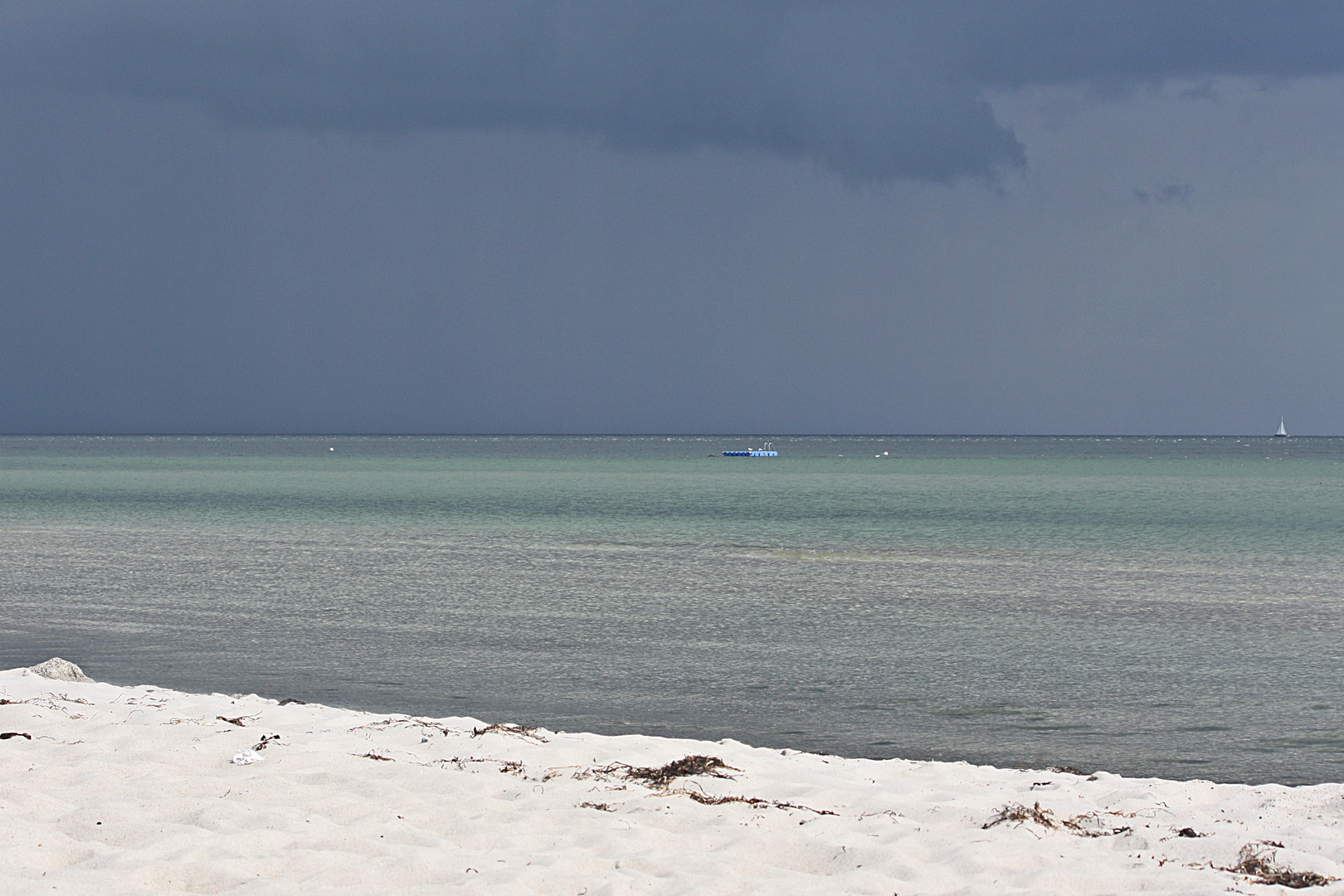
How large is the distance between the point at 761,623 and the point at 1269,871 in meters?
12.8

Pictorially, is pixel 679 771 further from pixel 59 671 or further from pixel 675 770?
pixel 59 671

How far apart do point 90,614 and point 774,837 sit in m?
16.6

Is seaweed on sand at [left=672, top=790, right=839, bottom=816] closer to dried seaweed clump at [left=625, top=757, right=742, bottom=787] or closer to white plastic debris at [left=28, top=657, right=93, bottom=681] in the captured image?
dried seaweed clump at [left=625, top=757, right=742, bottom=787]

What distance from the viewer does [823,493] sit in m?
65.4

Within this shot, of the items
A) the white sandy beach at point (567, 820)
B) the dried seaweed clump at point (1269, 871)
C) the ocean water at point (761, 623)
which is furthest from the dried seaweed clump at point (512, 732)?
the dried seaweed clump at point (1269, 871)

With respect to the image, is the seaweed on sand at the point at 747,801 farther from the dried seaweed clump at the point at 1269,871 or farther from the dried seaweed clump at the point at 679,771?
the dried seaweed clump at the point at 1269,871

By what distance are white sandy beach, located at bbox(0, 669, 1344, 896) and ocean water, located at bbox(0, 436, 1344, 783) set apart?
2.17m

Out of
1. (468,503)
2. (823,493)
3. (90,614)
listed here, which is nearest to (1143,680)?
(90,614)

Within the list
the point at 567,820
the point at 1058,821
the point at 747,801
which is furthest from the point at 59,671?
the point at 1058,821

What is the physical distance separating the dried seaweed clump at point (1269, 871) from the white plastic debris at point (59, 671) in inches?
A: 482

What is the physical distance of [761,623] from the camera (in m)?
19.3

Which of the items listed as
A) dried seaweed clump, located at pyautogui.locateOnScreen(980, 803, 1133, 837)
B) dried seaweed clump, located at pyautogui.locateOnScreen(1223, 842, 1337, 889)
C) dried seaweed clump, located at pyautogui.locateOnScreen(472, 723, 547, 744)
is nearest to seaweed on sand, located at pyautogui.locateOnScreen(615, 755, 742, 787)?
dried seaweed clump, located at pyautogui.locateOnScreen(472, 723, 547, 744)

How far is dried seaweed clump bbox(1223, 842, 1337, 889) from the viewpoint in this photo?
21.2 ft

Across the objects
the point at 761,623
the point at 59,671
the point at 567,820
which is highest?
the point at 567,820
